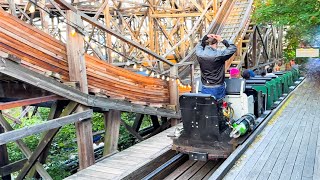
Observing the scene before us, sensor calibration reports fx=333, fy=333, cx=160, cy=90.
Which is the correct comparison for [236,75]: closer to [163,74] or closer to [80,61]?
[163,74]

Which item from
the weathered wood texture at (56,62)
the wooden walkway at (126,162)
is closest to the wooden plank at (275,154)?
the wooden walkway at (126,162)

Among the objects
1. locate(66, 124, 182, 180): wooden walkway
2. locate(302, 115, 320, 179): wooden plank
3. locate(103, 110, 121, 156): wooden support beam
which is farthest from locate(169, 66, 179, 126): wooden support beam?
locate(302, 115, 320, 179): wooden plank

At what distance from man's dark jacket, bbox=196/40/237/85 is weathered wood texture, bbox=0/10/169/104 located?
1.57 m

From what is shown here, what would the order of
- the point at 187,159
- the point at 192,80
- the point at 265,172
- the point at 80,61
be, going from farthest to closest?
1. the point at 192,80
2. the point at 187,159
3. the point at 80,61
4. the point at 265,172

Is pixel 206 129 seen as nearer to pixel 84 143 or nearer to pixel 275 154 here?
pixel 275 154

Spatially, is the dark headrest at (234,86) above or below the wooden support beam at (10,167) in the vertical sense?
above

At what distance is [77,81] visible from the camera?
5066 millimetres

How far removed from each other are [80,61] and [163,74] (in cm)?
242

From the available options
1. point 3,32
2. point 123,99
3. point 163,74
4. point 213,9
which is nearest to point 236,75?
point 163,74

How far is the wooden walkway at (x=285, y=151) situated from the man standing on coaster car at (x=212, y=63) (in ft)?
3.46

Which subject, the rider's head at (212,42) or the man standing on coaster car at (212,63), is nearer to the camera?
the man standing on coaster car at (212,63)

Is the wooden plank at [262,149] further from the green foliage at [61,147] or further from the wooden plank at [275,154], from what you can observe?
the green foliage at [61,147]

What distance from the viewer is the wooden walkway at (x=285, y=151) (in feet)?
13.3

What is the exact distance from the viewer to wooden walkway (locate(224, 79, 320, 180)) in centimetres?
404
